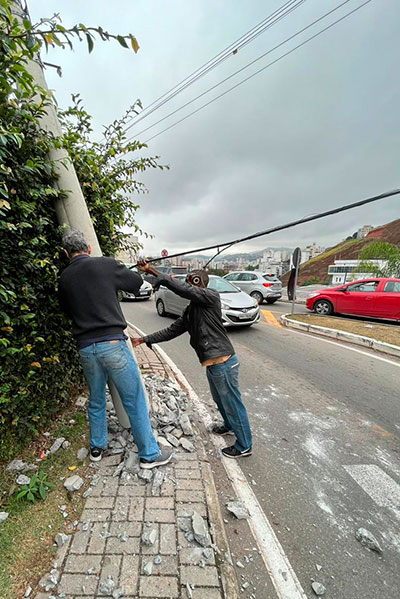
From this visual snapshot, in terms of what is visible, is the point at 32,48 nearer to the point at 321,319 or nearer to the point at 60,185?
the point at 60,185

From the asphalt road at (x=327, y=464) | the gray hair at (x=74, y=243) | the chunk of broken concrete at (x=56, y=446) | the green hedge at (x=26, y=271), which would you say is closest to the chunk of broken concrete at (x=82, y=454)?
the chunk of broken concrete at (x=56, y=446)

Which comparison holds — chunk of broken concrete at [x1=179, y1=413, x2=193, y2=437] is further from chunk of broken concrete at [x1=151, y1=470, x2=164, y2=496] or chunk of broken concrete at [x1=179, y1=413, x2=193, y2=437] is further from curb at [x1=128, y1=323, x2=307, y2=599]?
chunk of broken concrete at [x1=151, y1=470, x2=164, y2=496]

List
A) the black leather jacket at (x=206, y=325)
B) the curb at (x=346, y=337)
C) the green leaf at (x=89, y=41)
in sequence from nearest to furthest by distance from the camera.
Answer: the green leaf at (x=89, y=41), the black leather jacket at (x=206, y=325), the curb at (x=346, y=337)

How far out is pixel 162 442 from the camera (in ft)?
8.49

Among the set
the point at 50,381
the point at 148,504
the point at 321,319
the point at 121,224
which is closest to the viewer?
the point at 148,504

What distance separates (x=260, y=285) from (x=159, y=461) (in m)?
12.0

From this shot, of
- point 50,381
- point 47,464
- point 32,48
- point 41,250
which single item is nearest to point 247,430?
point 47,464

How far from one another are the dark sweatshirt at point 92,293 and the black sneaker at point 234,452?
1705 millimetres

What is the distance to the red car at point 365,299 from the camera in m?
8.88

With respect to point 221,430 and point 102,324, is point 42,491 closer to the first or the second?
point 102,324

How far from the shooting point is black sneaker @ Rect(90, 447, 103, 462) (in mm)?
2334

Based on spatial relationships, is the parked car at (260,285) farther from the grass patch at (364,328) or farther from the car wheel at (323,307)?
the grass patch at (364,328)

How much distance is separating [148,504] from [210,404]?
185cm

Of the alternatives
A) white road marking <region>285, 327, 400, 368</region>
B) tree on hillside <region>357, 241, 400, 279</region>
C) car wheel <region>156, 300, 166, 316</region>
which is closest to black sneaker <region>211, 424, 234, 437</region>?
white road marking <region>285, 327, 400, 368</region>
